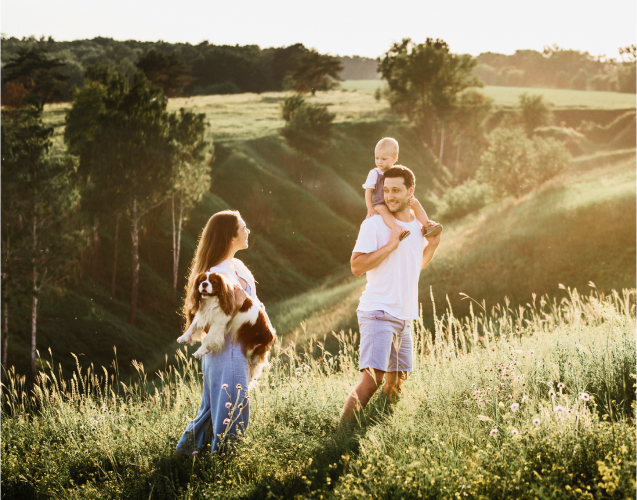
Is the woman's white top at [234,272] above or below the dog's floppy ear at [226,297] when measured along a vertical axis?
above

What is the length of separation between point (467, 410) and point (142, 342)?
2624cm

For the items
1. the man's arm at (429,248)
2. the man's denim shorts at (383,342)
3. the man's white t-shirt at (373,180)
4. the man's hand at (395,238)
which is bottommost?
the man's denim shorts at (383,342)

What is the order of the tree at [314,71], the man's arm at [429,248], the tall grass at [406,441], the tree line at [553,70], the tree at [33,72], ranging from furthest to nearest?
1. the tree line at [553,70]
2. the tree at [314,71]
3. the tree at [33,72]
4. the man's arm at [429,248]
5. the tall grass at [406,441]

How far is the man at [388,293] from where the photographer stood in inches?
174

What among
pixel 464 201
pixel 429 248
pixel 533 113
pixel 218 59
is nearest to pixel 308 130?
pixel 464 201

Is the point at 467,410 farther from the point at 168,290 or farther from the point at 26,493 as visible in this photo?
the point at 168,290

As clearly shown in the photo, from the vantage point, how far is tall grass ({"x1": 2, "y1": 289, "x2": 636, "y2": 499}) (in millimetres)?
3301

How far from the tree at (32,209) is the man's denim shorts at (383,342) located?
20.6 meters

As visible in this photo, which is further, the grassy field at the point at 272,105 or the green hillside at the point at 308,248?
the grassy field at the point at 272,105

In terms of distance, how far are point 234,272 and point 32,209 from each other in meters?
20.3

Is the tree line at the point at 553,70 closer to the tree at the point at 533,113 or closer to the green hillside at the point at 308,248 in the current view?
the tree at the point at 533,113

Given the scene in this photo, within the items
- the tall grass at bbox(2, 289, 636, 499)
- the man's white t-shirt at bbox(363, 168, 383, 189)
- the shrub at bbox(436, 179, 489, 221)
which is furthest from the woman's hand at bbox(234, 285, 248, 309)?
the shrub at bbox(436, 179, 489, 221)

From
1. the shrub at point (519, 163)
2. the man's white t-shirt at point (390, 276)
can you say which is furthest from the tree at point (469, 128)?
the man's white t-shirt at point (390, 276)

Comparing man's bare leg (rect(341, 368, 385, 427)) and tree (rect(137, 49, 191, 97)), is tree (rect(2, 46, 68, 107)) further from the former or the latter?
man's bare leg (rect(341, 368, 385, 427))
